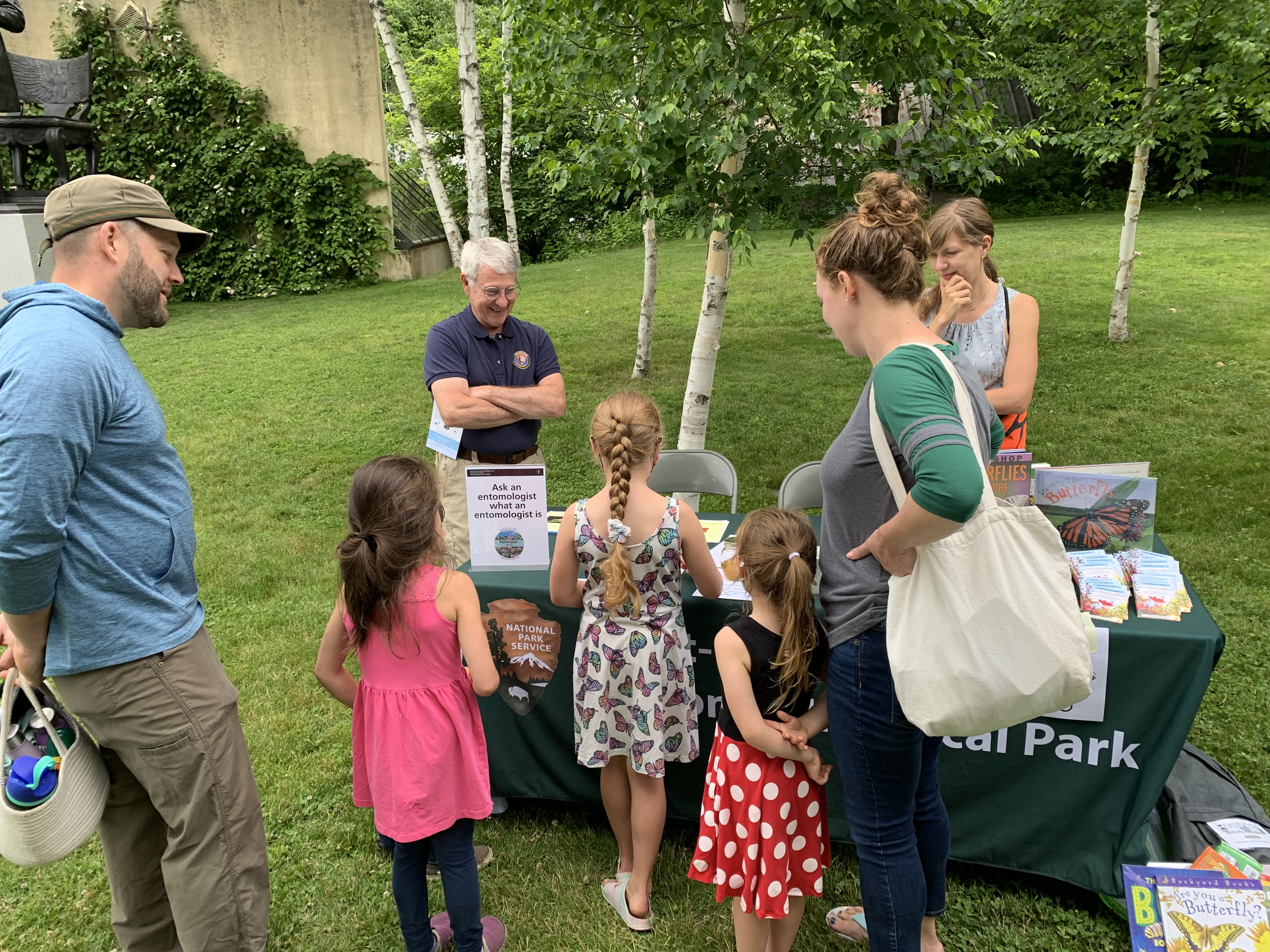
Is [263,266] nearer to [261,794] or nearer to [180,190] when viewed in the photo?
[180,190]

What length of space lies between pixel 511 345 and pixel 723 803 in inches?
73.9

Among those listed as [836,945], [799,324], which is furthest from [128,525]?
[799,324]

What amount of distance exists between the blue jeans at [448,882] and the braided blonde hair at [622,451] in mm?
750

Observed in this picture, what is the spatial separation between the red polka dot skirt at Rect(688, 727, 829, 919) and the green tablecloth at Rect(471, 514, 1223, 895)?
16.1 inches

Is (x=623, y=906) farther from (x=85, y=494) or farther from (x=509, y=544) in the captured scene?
(x=85, y=494)

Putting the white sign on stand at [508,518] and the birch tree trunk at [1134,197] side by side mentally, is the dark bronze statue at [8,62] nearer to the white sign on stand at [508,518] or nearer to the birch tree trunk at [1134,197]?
the white sign on stand at [508,518]

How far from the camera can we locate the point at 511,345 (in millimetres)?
3281

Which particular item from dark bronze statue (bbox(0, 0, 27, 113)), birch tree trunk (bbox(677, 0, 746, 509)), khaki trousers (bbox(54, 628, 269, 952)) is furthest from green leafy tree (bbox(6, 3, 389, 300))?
khaki trousers (bbox(54, 628, 269, 952))

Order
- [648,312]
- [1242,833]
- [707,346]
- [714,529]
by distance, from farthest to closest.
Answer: [648,312]
[707,346]
[714,529]
[1242,833]

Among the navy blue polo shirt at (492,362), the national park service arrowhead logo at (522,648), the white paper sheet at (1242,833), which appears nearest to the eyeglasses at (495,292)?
the navy blue polo shirt at (492,362)

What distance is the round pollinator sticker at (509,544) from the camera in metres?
2.78

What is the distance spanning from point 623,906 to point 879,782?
1.10 m

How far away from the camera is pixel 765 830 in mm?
2154

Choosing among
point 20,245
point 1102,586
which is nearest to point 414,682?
point 1102,586
